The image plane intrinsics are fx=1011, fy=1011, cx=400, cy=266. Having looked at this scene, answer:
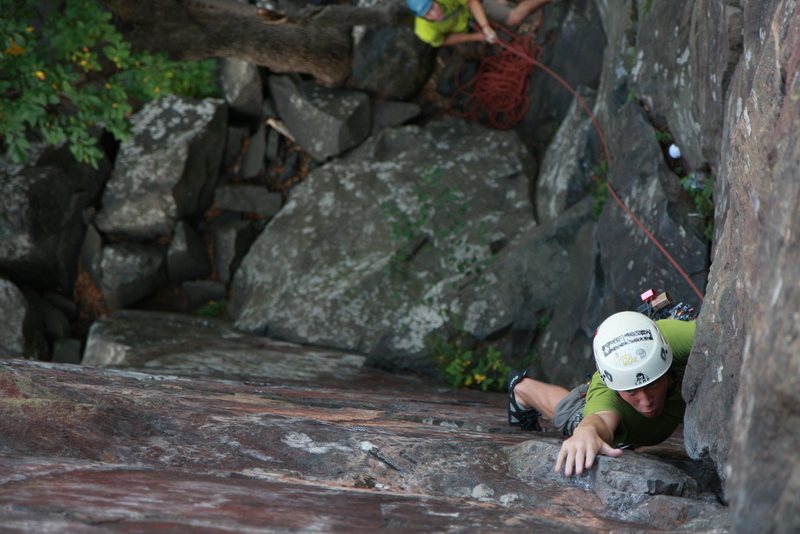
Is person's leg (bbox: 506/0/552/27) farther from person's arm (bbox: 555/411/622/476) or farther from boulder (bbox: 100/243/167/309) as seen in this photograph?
person's arm (bbox: 555/411/622/476)

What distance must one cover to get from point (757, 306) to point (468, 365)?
18.6 feet

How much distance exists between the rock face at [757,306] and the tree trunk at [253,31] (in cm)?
529

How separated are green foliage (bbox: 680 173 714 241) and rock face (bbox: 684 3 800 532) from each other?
3.45 feet

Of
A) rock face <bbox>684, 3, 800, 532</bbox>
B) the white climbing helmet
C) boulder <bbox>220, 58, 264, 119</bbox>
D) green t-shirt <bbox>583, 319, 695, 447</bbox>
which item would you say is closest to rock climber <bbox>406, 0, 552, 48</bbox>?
boulder <bbox>220, 58, 264, 119</bbox>

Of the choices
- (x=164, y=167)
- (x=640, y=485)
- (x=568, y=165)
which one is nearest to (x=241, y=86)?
(x=164, y=167)

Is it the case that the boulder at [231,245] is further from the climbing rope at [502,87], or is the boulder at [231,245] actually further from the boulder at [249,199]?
the climbing rope at [502,87]

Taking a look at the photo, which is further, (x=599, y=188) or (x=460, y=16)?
(x=460, y=16)

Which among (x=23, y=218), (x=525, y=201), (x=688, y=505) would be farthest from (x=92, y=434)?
(x=23, y=218)

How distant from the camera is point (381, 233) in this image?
32.7ft

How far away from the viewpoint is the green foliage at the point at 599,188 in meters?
8.21

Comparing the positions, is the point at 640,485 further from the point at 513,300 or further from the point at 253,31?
the point at 253,31

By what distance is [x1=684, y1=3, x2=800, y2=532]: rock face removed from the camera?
225 centimetres

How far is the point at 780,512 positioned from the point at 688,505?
117 cm

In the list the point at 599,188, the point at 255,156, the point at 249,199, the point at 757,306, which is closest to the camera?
the point at 757,306
